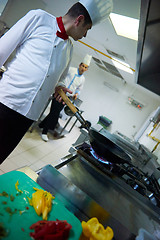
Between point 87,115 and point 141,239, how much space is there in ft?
20.8

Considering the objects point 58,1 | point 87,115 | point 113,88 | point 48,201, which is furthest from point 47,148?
point 113,88

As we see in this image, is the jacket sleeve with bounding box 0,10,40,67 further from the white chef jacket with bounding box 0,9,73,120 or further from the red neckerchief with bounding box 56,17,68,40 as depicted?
the red neckerchief with bounding box 56,17,68,40

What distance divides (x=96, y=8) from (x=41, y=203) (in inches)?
48.6

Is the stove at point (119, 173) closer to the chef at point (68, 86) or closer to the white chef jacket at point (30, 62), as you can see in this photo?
the white chef jacket at point (30, 62)

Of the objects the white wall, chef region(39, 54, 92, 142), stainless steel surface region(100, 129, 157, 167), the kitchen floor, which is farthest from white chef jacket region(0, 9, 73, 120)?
the white wall

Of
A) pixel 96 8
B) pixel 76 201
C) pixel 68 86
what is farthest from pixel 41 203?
pixel 68 86

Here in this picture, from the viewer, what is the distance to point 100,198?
730mm

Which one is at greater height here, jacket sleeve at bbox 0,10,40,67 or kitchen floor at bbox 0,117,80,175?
jacket sleeve at bbox 0,10,40,67

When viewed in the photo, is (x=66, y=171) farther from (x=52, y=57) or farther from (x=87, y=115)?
(x=87, y=115)

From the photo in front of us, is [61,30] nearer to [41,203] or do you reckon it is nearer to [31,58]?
[31,58]

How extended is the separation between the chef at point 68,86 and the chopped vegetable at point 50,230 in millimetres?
2659

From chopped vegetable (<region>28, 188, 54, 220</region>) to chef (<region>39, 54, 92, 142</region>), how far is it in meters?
2.57

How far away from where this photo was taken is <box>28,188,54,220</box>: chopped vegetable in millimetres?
481

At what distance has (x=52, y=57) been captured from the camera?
3.32 ft
